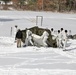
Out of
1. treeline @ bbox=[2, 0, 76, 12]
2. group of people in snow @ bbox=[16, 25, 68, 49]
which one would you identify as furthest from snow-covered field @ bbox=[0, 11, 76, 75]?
treeline @ bbox=[2, 0, 76, 12]

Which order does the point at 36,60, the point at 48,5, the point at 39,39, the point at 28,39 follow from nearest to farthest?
the point at 36,60 → the point at 39,39 → the point at 28,39 → the point at 48,5

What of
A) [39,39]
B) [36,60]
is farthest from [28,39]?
[36,60]

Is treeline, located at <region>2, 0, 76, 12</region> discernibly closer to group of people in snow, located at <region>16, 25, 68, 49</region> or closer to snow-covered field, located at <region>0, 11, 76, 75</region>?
group of people in snow, located at <region>16, 25, 68, 49</region>

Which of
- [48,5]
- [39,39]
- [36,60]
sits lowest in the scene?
[48,5]

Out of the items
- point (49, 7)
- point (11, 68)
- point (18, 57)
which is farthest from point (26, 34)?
point (49, 7)

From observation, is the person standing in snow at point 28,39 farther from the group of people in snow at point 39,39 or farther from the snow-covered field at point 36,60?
the snow-covered field at point 36,60

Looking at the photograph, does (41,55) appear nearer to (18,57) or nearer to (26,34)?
(18,57)

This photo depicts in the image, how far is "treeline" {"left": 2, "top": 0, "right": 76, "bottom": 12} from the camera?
201ft

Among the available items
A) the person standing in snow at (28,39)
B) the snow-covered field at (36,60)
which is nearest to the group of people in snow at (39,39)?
the person standing in snow at (28,39)

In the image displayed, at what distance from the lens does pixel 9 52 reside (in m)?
12.8

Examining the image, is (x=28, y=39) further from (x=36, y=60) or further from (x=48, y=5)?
(x=48, y=5)

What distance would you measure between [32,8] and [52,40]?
4997 cm

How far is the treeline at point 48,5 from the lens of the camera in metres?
61.4

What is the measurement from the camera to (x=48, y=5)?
63.5 m
